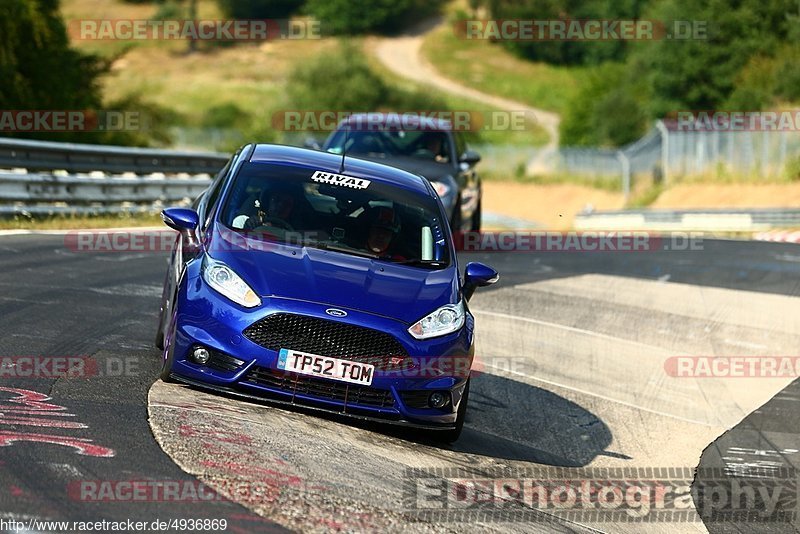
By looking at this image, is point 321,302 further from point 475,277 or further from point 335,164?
point 335,164

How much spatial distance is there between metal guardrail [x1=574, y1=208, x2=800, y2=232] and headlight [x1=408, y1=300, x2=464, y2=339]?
78.7ft

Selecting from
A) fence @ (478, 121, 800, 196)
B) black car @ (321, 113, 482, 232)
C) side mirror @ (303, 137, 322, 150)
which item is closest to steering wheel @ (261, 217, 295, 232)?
black car @ (321, 113, 482, 232)

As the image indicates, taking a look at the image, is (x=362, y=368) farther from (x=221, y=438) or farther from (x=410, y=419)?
(x=221, y=438)

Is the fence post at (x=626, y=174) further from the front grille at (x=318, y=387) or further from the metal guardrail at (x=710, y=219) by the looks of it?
the front grille at (x=318, y=387)

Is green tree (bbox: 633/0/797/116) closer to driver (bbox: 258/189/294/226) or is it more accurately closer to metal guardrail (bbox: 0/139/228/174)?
metal guardrail (bbox: 0/139/228/174)

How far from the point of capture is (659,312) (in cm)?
1474

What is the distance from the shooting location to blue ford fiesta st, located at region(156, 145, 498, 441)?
7.34 m

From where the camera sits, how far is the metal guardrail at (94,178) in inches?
725

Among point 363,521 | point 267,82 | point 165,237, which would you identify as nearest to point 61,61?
point 165,237

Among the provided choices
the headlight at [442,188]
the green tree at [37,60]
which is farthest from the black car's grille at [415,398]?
the green tree at [37,60]

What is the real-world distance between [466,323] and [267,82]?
103882 millimetres

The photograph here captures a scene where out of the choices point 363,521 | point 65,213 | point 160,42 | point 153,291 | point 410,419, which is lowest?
point 160,42

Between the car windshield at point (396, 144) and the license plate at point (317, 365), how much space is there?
937 cm

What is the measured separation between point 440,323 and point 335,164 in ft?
6.11
